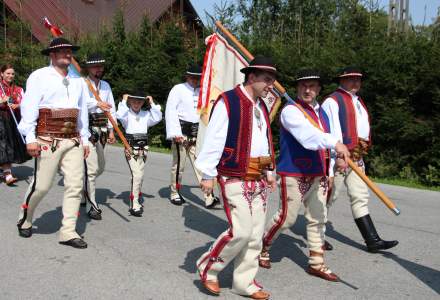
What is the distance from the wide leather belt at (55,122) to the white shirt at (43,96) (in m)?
0.05

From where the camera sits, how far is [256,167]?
13.2 ft

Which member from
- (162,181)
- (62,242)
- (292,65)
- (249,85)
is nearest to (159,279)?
(62,242)

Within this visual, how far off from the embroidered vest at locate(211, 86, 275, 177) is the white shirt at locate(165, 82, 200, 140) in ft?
10.7

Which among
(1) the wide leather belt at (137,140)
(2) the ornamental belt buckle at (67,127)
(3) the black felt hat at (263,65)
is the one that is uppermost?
(3) the black felt hat at (263,65)

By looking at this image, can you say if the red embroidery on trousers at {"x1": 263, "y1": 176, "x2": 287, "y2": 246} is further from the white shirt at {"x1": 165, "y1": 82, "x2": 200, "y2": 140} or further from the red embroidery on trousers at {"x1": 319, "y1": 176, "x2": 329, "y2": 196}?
the white shirt at {"x1": 165, "y1": 82, "x2": 200, "y2": 140}

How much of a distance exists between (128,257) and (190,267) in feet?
2.18

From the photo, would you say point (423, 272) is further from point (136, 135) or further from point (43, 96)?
point (43, 96)

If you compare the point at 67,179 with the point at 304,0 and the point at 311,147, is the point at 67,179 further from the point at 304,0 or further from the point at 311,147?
the point at 304,0

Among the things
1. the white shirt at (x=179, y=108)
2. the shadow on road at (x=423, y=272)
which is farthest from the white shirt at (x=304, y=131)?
the white shirt at (x=179, y=108)

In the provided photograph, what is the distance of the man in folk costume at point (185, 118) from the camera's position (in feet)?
23.6

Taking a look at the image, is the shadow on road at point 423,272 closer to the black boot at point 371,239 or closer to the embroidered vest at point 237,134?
the black boot at point 371,239

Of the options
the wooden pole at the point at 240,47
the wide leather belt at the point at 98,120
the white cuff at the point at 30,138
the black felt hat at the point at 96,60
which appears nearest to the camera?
the wooden pole at the point at 240,47

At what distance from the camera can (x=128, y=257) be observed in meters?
4.98

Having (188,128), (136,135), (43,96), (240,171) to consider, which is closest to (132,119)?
(136,135)
